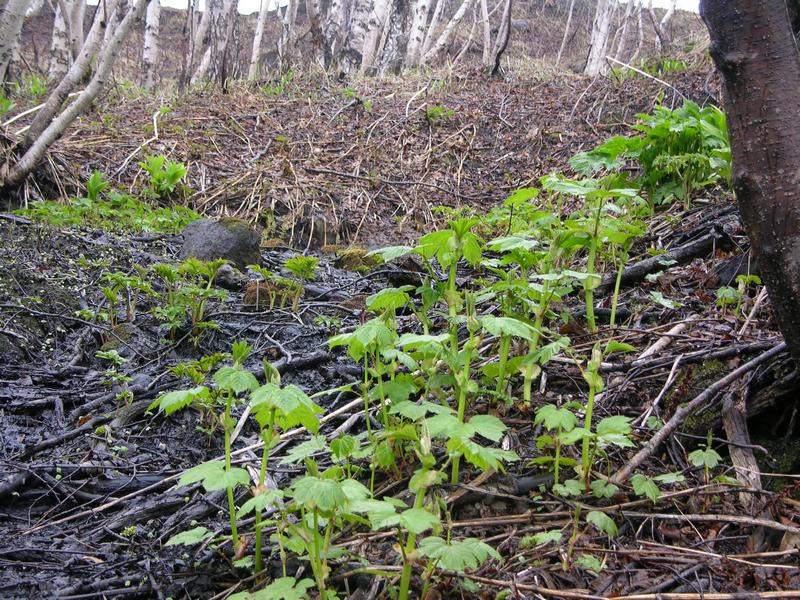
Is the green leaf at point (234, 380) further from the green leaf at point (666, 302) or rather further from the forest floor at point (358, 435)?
the green leaf at point (666, 302)

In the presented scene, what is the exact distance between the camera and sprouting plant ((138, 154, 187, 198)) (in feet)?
20.2

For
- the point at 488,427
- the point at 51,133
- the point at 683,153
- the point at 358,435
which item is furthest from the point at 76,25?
the point at 488,427

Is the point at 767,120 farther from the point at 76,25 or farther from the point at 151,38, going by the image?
the point at 151,38

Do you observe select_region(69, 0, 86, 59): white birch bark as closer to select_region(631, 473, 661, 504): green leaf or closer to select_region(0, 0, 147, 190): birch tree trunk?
select_region(0, 0, 147, 190): birch tree trunk

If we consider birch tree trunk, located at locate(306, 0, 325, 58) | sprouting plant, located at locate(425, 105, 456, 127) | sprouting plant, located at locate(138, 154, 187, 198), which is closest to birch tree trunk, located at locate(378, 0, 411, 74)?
birch tree trunk, located at locate(306, 0, 325, 58)

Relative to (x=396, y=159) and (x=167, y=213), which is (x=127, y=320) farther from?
(x=396, y=159)

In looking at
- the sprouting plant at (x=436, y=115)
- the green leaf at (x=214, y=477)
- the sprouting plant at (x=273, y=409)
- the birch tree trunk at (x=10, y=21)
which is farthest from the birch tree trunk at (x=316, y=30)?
the green leaf at (x=214, y=477)

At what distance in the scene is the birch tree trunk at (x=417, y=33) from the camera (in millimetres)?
13359

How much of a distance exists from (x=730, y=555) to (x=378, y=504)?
1002 mm

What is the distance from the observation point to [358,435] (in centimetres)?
247

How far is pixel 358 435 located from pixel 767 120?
1780 mm

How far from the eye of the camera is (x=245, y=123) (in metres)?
8.16

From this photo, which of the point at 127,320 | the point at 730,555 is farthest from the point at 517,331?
the point at 127,320

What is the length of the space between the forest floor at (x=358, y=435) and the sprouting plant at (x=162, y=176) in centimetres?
69
